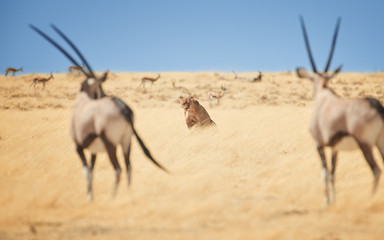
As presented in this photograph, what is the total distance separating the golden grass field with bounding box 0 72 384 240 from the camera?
4402 mm

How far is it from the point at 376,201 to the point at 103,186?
446 cm

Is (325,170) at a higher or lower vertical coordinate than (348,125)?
lower

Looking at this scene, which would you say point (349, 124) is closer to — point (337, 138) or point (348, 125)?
point (348, 125)

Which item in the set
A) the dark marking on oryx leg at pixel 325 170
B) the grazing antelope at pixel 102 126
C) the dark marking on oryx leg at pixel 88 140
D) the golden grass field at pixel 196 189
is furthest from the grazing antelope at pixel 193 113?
the dark marking on oryx leg at pixel 325 170

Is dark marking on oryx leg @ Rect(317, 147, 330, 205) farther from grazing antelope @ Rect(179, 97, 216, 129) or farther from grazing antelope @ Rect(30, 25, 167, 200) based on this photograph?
grazing antelope @ Rect(179, 97, 216, 129)

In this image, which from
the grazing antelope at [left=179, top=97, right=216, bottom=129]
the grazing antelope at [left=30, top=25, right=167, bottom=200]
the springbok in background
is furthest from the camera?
the grazing antelope at [left=179, top=97, right=216, bottom=129]

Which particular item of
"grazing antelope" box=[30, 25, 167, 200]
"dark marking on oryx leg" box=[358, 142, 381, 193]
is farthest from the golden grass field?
"grazing antelope" box=[30, 25, 167, 200]

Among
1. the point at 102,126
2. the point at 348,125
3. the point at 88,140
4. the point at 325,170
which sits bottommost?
the point at 325,170

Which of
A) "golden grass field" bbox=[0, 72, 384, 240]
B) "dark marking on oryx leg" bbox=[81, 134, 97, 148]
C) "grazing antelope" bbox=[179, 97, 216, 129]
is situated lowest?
"golden grass field" bbox=[0, 72, 384, 240]

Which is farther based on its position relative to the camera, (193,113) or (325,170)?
(193,113)

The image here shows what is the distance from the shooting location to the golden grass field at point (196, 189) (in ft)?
14.4

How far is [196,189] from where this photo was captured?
19.1ft

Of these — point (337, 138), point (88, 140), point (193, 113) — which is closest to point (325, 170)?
point (337, 138)

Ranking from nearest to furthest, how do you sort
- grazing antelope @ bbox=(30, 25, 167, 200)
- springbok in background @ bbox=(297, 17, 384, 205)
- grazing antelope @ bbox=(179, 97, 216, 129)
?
springbok in background @ bbox=(297, 17, 384, 205) → grazing antelope @ bbox=(30, 25, 167, 200) → grazing antelope @ bbox=(179, 97, 216, 129)
